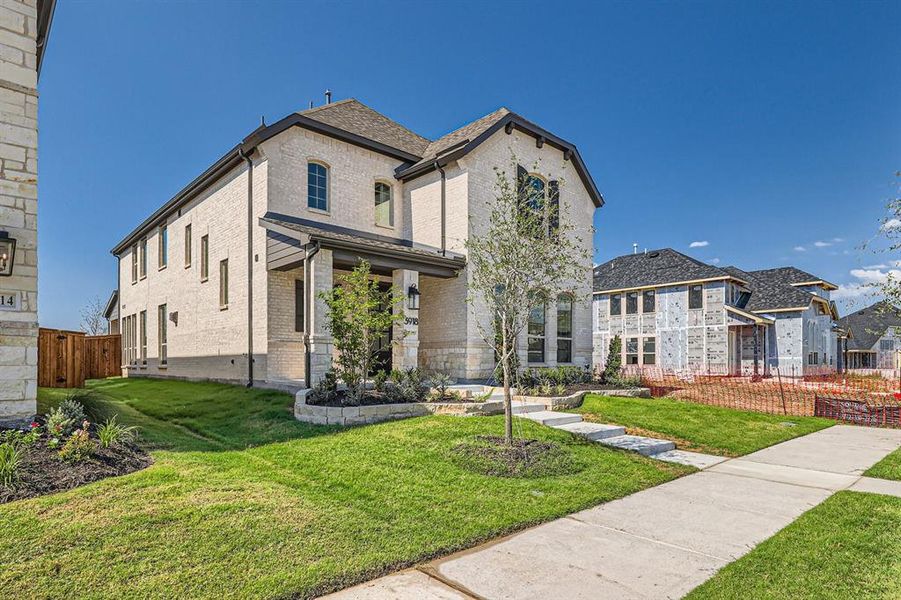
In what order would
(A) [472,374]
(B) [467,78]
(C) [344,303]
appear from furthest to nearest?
1. (B) [467,78]
2. (A) [472,374]
3. (C) [344,303]

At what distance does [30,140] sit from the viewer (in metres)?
6.99

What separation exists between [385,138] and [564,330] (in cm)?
902

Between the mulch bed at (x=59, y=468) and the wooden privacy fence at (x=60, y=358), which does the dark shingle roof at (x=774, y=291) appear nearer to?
the mulch bed at (x=59, y=468)

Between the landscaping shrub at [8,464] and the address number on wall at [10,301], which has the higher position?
the address number on wall at [10,301]

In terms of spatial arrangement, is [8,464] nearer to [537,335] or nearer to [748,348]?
[537,335]

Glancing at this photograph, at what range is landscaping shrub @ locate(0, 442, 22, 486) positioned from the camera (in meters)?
4.48

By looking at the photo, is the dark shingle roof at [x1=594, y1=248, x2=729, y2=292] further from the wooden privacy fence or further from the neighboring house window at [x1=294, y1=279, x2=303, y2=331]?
the wooden privacy fence

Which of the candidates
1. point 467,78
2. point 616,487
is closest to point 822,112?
point 467,78

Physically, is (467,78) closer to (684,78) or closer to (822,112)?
(684,78)

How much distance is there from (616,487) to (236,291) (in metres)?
11.8

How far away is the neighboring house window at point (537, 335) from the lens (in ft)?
51.3

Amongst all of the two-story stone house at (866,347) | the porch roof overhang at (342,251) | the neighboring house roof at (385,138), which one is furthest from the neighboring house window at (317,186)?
the two-story stone house at (866,347)

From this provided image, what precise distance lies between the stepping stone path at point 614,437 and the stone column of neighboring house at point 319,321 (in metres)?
4.33

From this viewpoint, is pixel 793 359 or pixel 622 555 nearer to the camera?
pixel 622 555
